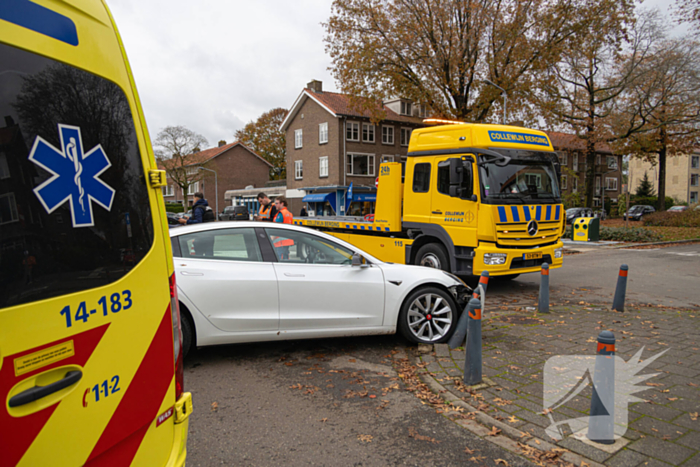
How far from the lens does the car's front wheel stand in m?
5.46

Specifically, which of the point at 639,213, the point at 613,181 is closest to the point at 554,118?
the point at 639,213

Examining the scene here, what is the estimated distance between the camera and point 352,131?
40.8 m

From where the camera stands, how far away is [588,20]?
2191 centimetres

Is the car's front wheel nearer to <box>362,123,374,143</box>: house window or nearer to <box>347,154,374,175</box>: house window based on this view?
<box>347,154,374,175</box>: house window

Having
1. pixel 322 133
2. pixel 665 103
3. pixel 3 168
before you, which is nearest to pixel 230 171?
pixel 322 133

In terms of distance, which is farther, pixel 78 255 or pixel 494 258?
pixel 494 258

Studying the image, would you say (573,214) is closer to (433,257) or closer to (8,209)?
(433,257)

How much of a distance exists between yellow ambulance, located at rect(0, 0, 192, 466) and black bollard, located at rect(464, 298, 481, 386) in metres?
2.89

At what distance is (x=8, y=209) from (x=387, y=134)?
140ft

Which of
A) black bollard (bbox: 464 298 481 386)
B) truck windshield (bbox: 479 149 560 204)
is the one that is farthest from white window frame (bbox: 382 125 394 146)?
black bollard (bbox: 464 298 481 386)

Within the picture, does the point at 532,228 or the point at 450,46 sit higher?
the point at 450,46

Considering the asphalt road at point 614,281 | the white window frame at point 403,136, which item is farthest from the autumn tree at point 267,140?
the asphalt road at point 614,281

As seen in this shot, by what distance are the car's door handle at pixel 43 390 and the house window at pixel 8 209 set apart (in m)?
0.57

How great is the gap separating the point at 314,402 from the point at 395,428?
2.69 feet
